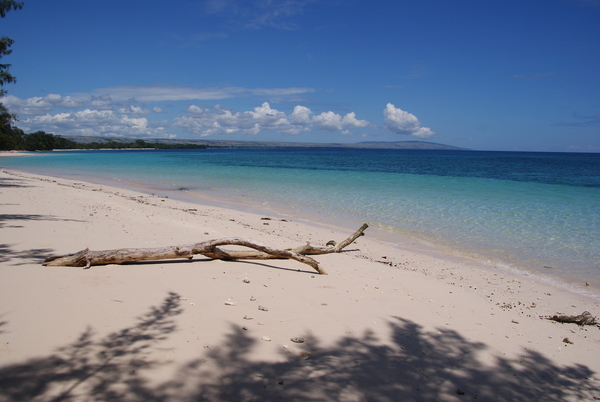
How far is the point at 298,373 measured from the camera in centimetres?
298

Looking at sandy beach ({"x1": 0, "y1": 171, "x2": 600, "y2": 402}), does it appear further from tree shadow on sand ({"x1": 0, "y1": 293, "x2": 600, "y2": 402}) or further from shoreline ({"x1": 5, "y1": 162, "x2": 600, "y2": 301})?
shoreline ({"x1": 5, "y1": 162, "x2": 600, "y2": 301})

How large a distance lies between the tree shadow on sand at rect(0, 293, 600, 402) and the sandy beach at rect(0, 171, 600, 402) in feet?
0.05

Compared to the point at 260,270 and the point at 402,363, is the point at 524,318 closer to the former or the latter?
the point at 402,363

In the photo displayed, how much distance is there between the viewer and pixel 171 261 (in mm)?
5863

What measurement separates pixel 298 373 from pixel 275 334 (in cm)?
68

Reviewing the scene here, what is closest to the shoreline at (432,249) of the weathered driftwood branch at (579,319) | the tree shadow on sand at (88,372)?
the weathered driftwood branch at (579,319)

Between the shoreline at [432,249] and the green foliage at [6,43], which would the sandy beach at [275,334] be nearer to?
the shoreline at [432,249]

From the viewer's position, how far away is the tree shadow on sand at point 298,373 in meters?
2.54

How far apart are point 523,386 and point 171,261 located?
5.04 m

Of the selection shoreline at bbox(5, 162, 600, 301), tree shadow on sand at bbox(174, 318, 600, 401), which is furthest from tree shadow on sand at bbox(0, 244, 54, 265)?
shoreline at bbox(5, 162, 600, 301)

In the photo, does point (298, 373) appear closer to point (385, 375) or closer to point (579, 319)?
point (385, 375)

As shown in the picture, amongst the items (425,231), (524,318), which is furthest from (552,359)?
(425,231)

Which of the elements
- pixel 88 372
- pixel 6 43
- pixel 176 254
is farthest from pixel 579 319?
pixel 6 43

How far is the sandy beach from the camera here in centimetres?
272
